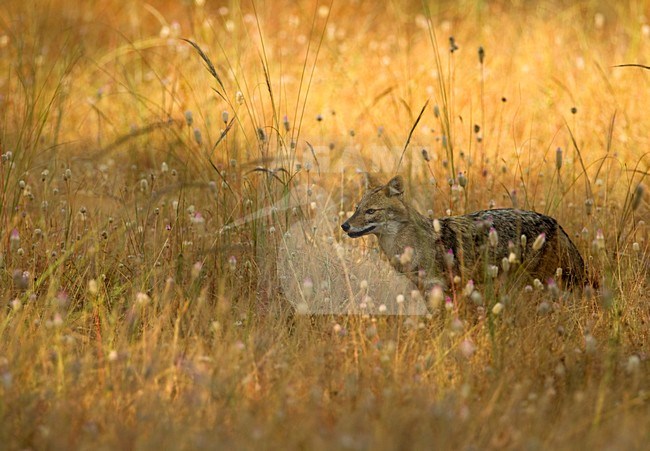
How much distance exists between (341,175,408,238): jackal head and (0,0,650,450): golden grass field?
0.98 ft

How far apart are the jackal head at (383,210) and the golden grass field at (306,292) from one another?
0.30 metres

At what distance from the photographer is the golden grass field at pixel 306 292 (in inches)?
132

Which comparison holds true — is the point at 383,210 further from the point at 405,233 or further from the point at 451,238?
the point at 451,238

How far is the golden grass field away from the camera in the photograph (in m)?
3.36

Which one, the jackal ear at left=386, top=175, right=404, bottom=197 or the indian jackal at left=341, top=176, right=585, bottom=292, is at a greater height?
the jackal ear at left=386, top=175, right=404, bottom=197

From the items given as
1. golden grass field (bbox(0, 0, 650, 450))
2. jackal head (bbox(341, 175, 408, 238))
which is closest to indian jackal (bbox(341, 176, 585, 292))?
jackal head (bbox(341, 175, 408, 238))

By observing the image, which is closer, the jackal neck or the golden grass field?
the golden grass field

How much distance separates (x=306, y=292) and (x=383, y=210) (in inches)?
35.0

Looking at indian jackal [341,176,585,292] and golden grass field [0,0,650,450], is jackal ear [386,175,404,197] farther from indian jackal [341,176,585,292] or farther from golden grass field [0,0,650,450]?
golden grass field [0,0,650,450]

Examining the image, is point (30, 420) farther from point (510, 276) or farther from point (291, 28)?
point (291, 28)

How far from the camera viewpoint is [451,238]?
4902 mm

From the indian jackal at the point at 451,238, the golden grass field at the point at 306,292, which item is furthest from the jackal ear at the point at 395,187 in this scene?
the golden grass field at the point at 306,292

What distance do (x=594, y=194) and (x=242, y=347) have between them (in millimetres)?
3392

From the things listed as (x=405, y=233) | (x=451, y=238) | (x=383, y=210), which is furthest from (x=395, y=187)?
(x=451, y=238)
